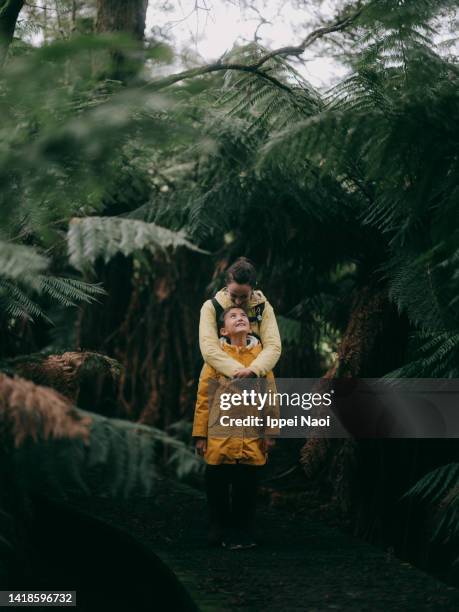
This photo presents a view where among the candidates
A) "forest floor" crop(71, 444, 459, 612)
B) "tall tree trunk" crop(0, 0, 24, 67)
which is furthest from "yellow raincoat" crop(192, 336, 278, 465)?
"tall tree trunk" crop(0, 0, 24, 67)

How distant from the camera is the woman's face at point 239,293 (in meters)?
3.14

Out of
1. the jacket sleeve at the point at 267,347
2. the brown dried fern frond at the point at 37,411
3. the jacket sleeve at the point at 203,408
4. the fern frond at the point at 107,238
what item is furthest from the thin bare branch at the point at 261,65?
the jacket sleeve at the point at 203,408

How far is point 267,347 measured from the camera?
10.3ft

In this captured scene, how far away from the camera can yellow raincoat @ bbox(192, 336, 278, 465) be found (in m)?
3.11

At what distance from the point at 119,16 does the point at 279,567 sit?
10.5 feet

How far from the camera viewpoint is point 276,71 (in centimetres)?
349

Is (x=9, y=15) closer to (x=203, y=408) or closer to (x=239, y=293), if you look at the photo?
(x=239, y=293)

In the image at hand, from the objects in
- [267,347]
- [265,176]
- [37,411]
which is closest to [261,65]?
[265,176]

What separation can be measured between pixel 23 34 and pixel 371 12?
5.27 feet

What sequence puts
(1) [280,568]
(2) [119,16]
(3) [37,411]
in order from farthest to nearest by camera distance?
(2) [119,16] < (1) [280,568] < (3) [37,411]

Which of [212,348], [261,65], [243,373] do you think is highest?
[261,65]

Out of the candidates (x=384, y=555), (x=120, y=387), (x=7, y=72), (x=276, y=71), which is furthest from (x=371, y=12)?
(x=120, y=387)

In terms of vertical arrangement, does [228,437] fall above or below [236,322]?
below

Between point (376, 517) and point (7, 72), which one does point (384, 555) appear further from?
point (7, 72)
